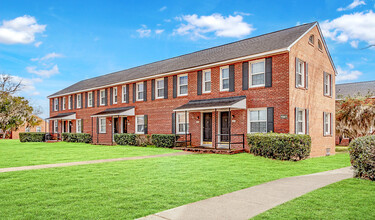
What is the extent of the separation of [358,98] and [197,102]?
529 inches

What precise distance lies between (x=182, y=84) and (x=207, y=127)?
3644mm

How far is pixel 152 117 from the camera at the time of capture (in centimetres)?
2188

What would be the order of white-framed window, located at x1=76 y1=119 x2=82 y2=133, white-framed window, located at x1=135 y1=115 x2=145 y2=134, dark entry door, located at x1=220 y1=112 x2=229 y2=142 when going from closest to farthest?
1. dark entry door, located at x1=220 y1=112 x2=229 y2=142
2. white-framed window, located at x1=135 y1=115 x2=145 y2=134
3. white-framed window, located at x1=76 y1=119 x2=82 y2=133

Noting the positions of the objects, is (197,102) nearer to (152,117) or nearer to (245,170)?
(152,117)

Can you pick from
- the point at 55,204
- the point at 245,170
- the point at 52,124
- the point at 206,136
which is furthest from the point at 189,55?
the point at 52,124

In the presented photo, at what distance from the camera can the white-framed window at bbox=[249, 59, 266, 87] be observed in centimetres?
1546

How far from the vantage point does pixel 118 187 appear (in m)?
6.94

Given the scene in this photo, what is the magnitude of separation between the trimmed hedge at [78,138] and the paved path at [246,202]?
22.0 meters

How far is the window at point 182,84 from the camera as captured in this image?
19609 mm

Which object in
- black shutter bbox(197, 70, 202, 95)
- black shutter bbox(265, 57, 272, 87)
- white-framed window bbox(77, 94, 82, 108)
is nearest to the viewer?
black shutter bbox(265, 57, 272, 87)

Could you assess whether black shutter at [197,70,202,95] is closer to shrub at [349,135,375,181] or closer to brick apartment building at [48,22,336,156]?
brick apartment building at [48,22,336,156]

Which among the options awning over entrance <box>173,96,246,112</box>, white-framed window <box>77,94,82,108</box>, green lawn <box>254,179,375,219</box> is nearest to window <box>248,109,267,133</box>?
awning over entrance <box>173,96,246,112</box>

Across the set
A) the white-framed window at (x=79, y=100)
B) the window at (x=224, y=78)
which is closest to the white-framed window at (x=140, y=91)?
the window at (x=224, y=78)

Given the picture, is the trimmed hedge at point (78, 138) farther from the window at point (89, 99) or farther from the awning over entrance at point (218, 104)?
the awning over entrance at point (218, 104)
